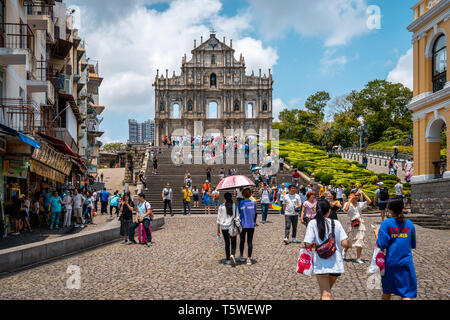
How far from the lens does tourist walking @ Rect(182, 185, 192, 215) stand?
23.7m

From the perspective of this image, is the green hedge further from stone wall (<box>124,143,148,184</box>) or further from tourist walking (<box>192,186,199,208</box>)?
stone wall (<box>124,143,148,184</box>)

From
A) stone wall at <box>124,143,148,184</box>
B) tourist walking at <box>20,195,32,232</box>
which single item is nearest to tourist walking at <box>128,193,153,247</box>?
tourist walking at <box>20,195,32,232</box>

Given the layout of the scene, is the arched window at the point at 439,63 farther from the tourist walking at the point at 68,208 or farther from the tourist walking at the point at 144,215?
the tourist walking at the point at 68,208

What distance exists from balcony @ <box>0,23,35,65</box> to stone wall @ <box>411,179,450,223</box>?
1660cm

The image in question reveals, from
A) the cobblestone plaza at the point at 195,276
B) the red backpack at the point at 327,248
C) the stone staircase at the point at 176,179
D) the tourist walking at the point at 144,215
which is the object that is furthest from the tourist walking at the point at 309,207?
the stone staircase at the point at 176,179

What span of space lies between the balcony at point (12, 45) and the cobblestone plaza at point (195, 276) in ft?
23.2

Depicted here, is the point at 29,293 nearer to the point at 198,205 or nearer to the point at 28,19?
the point at 28,19

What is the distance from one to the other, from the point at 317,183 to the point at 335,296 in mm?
23146

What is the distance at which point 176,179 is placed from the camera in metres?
31.7

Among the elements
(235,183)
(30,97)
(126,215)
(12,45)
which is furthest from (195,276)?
(30,97)

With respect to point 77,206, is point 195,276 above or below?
below

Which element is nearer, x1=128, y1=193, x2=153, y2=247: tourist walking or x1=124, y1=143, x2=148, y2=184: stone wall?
x1=128, y1=193, x2=153, y2=247: tourist walking

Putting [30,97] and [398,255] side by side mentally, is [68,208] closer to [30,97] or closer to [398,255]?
[30,97]

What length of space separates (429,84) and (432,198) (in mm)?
5188
